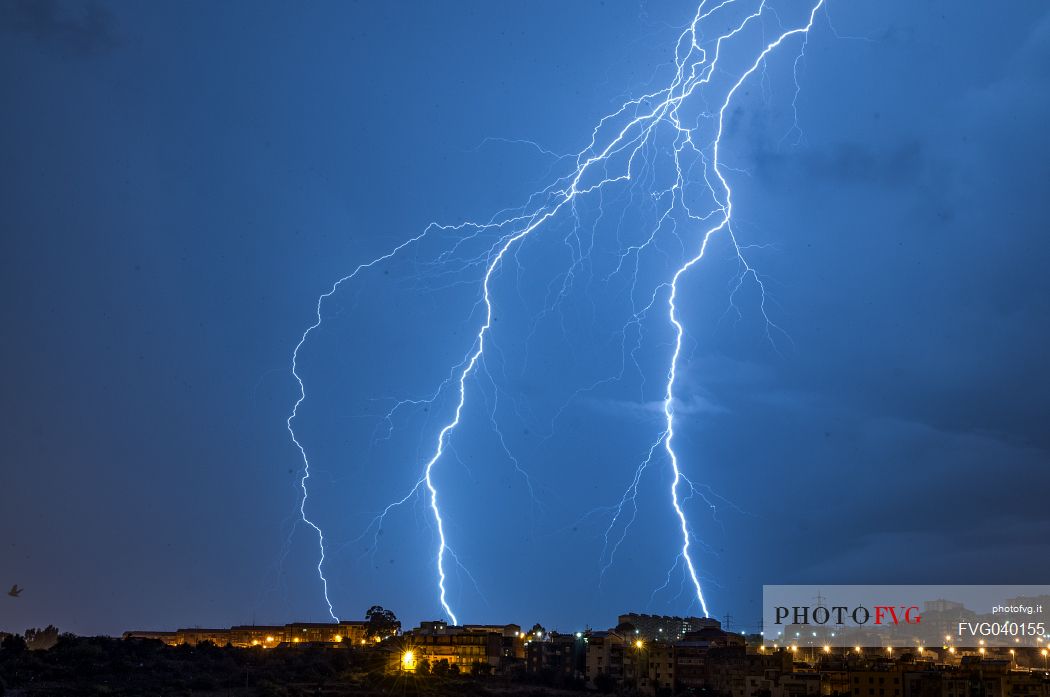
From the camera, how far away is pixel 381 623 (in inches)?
1478

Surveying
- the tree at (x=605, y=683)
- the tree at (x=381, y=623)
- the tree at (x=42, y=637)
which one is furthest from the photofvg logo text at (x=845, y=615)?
the tree at (x=42, y=637)

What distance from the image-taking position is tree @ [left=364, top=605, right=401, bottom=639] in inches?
1460

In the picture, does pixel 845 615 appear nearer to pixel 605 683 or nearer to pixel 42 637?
pixel 605 683

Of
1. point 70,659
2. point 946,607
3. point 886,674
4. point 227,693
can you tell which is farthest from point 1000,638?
point 70,659

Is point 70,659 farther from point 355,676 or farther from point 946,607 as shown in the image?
point 946,607

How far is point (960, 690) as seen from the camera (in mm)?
22016

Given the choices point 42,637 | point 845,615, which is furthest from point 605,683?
point 42,637

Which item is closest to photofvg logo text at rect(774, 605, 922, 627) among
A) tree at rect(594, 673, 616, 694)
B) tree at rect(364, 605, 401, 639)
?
tree at rect(594, 673, 616, 694)

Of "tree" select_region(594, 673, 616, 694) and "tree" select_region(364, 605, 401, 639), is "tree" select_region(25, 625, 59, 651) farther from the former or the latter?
"tree" select_region(594, 673, 616, 694)

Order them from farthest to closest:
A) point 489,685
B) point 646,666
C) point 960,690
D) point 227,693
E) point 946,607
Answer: point 946,607
point 646,666
point 489,685
point 960,690
point 227,693

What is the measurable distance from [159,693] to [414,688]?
19.6 feet

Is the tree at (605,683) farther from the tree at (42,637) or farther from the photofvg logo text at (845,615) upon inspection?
the tree at (42,637)

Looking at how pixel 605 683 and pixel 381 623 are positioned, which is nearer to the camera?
pixel 605 683

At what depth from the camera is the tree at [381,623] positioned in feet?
122
